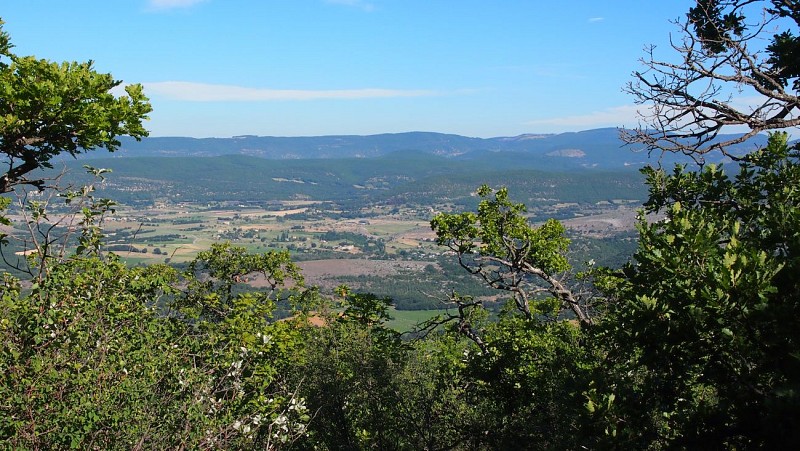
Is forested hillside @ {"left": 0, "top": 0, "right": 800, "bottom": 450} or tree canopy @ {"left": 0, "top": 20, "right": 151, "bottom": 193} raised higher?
tree canopy @ {"left": 0, "top": 20, "right": 151, "bottom": 193}

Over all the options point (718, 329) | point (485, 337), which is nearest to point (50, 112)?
point (718, 329)

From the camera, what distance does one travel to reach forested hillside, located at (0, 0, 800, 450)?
16.9ft

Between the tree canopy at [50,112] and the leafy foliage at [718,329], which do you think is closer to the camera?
the leafy foliage at [718,329]

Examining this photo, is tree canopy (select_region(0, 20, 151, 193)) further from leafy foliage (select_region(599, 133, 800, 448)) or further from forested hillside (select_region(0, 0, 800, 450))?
leafy foliage (select_region(599, 133, 800, 448))

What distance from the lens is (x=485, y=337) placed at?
45.4 ft

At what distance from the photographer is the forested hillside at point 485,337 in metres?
5.15

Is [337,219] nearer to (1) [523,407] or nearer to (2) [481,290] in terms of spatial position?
(2) [481,290]

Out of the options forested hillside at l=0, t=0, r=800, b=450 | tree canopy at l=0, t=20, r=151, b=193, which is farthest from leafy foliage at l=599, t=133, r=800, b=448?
tree canopy at l=0, t=20, r=151, b=193

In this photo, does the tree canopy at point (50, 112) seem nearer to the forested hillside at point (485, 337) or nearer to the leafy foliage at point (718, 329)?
the forested hillside at point (485, 337)

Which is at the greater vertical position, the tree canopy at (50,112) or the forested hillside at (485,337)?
the tree canopy at (50,112)

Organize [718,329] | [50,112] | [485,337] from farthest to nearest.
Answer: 1. [485,337]
2. [50,112]
3. [718,329]

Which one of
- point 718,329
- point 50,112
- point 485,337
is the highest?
point 50,112

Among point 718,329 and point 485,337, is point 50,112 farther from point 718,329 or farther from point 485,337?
point 485,337

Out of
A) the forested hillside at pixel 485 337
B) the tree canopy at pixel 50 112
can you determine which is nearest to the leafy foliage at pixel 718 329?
the forested hillside at pixel 485 337
